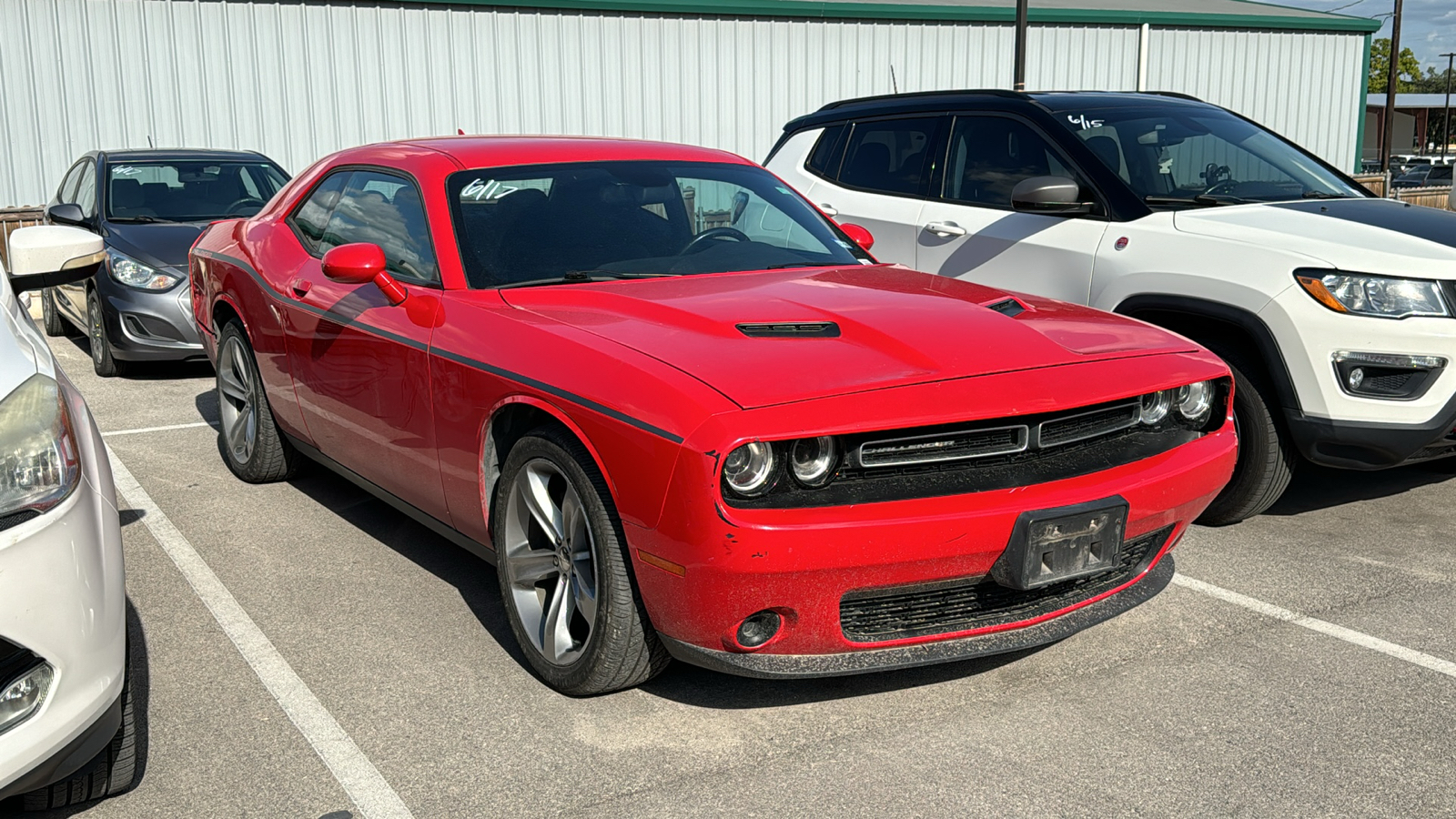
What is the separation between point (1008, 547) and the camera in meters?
3.05

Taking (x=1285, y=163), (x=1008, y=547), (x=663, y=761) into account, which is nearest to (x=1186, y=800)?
(x=1008, y=547)

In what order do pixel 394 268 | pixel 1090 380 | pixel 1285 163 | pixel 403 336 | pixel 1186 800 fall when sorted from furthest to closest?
pixel 1285 163 → pixel 394 268 → pixel 403 336 → pixel 1090 380 → pixel 1186 800

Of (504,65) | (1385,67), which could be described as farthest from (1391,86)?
(1385,67)

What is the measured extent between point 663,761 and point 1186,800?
1230 mm

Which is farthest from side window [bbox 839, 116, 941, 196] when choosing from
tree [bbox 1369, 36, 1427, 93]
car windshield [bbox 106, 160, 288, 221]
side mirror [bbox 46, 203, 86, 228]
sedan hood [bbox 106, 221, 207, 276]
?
tree [bbox 1369, 36, 1427, 93]

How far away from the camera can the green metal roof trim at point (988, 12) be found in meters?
17.2

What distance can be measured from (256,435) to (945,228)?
11.0 ft

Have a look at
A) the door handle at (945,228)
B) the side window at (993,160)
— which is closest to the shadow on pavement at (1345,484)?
the side window at (993,160)

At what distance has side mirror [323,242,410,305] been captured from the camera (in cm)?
395

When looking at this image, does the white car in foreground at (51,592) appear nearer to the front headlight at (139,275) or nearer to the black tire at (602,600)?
the black tire at (602,600)

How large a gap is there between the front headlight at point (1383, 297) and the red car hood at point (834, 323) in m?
1.17

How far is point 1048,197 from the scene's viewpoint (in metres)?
5.33

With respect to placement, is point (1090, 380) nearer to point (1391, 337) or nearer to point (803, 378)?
point (803, 378)

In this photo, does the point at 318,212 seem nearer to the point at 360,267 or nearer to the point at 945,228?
the point at 360,267
